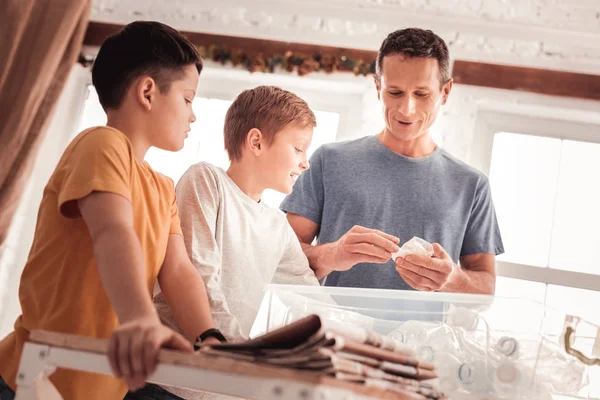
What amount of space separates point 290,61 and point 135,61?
220 centimetres

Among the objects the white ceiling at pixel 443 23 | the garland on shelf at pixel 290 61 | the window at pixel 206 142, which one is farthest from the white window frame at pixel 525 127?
the window at pixel 206 142

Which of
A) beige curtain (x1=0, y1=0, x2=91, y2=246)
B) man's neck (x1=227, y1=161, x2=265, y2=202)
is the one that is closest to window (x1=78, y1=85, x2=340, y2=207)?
beige curtain (x1=0, y1=0, x2=91, y2=246)

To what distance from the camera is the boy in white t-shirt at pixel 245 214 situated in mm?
1598

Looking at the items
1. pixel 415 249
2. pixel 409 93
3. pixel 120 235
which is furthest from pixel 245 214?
pixel 409 93

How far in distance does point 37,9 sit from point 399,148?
2.27m

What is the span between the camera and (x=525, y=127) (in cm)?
358

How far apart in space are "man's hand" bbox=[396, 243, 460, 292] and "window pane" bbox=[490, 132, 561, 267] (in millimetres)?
1646

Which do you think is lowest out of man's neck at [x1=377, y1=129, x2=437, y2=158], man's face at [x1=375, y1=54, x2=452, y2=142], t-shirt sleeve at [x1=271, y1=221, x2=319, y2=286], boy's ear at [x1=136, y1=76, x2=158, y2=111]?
t-shirt sleeve at [x1=271, y1=221, x2=319, y2=286]

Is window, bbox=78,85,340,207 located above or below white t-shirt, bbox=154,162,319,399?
above

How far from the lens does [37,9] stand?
12.3 ft

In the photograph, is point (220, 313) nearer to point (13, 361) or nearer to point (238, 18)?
point (13, 361)

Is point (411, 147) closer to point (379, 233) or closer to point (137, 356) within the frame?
point (379, 233)

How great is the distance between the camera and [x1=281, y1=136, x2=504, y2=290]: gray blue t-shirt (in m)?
2.37

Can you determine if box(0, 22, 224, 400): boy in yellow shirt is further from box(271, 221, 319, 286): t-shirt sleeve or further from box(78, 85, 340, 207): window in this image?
box(78, 85, 340, 207): window
